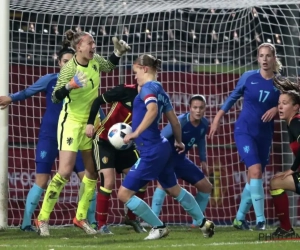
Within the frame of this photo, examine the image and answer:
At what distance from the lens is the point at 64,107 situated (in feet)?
31.2

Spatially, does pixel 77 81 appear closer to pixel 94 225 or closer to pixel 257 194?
pixel 94 225

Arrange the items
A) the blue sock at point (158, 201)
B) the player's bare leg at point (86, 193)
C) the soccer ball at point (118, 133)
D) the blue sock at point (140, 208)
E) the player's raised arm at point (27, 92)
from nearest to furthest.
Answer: the blue sock at point (140, 208) < the soccer ball at point (118, 133) < the player's bare leg at point (86, 193) < the player's raised arm at point (27, 92) < the blue sock at point (158, 201)

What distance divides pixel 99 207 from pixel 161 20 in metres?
3.68

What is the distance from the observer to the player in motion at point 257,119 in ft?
33.0

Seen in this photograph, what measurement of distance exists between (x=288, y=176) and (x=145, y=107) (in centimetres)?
139

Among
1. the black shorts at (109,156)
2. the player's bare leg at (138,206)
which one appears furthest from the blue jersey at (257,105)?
the player's bare leg at (138,206)

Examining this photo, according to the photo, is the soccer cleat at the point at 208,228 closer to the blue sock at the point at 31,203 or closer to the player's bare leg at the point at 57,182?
the player's bare leg at the point at 57,182

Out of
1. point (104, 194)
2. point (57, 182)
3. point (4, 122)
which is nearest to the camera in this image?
point (57, 182)

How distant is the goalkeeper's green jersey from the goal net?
2.28 m

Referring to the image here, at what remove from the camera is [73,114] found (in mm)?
9461

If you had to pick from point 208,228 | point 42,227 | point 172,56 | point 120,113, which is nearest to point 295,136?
point 208,228

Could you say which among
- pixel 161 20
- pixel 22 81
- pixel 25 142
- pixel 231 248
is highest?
pixel 161 20

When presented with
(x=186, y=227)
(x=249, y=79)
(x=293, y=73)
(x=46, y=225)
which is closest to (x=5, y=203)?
(x=46, y=225)

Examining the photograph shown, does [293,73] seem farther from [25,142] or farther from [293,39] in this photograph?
[25,142]
